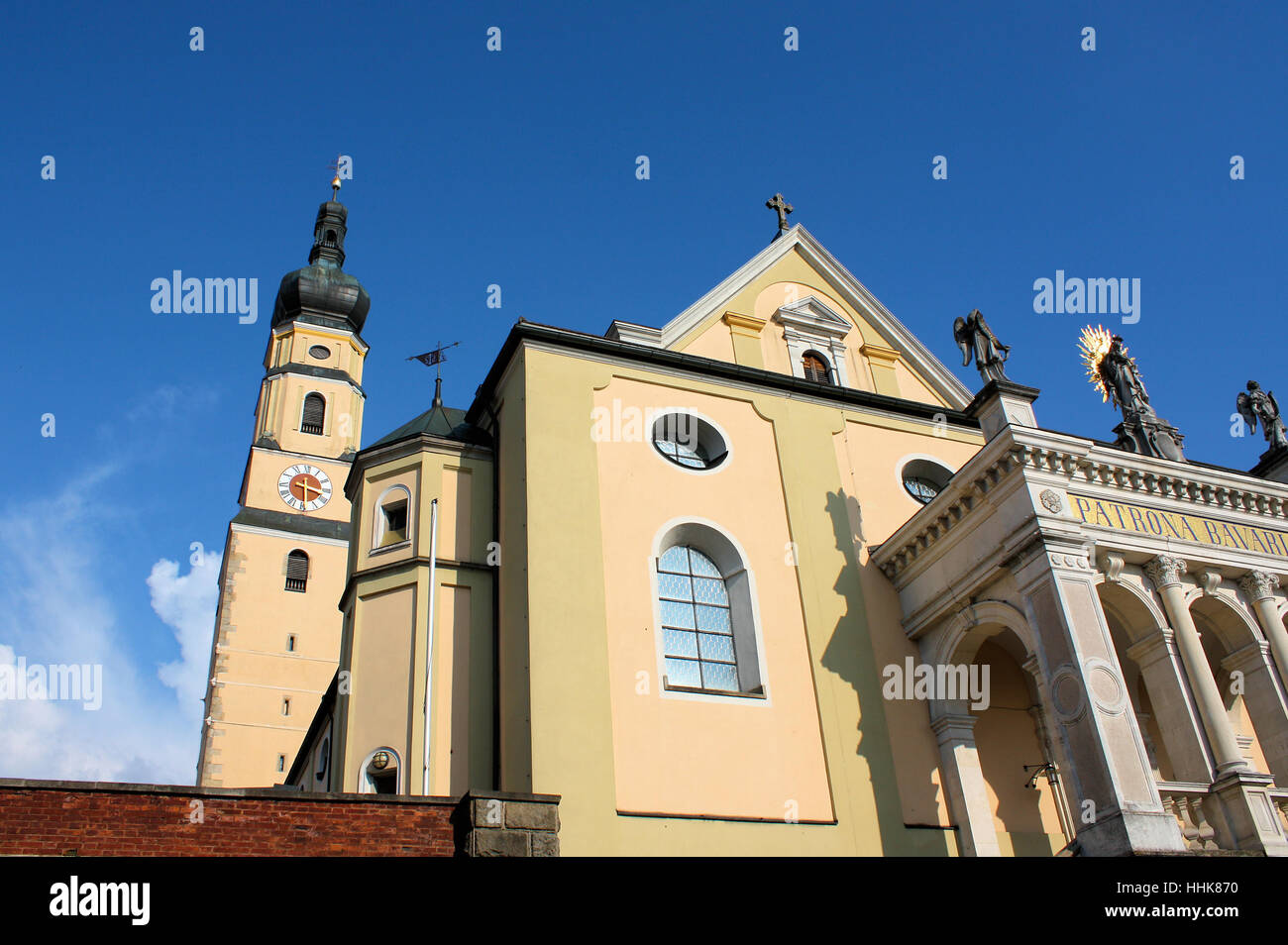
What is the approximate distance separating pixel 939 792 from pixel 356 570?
10833 mm

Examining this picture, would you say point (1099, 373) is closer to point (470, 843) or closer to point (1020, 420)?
point (1020, 420)

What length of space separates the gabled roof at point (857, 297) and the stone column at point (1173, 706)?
8.83m

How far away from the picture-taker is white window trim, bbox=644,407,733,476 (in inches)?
772

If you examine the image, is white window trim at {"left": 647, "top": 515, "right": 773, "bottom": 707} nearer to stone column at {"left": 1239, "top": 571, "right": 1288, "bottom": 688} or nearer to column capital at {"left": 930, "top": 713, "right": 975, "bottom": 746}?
column capital at {"left": 930, "top": 713, "right": 975, "bottom": 746}

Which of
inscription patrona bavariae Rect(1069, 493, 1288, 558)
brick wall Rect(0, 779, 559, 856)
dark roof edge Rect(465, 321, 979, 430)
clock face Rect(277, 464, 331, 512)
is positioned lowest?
brick wall Rect(0, 779, 559, 856)

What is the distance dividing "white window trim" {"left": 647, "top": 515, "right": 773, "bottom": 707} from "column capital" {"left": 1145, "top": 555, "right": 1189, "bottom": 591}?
6.29m

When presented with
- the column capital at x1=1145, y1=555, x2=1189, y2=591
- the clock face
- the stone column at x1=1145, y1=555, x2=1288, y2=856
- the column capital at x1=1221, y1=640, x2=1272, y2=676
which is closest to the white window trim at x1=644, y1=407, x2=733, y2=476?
the column capital at x1=1145, y1=555, x2=1189, y2=591

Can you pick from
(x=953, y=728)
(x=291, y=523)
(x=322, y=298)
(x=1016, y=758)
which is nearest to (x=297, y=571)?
(x=291, y=523)

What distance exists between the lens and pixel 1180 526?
17.8m

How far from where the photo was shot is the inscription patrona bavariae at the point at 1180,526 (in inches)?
666

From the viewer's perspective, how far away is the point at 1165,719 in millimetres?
16500
